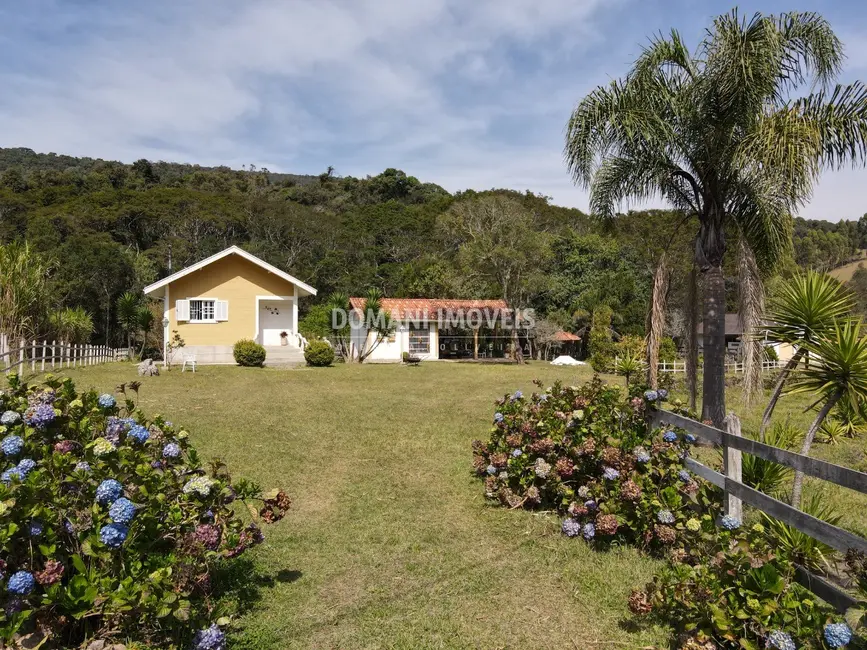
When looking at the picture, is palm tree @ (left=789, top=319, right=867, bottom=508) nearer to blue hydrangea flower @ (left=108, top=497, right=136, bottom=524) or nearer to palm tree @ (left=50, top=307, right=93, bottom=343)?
blue hydrangea flower @ (left=108, top=497, right=136, bottom=524)

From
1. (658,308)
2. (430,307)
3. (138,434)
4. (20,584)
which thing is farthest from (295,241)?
(20,584)

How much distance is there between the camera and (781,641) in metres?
2.46

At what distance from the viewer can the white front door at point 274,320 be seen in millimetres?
24594

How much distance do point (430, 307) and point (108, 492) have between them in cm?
2830

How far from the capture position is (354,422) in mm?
9805

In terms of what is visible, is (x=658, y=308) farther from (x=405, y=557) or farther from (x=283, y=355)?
(x=283, y=355)

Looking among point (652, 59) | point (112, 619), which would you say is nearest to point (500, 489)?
point (112, 619)

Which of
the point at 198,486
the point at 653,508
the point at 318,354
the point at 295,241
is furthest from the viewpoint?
the point at 295,241

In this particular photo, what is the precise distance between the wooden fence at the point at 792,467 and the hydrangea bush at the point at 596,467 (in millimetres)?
205

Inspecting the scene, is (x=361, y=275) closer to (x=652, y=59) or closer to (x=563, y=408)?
(x=652, y=59)

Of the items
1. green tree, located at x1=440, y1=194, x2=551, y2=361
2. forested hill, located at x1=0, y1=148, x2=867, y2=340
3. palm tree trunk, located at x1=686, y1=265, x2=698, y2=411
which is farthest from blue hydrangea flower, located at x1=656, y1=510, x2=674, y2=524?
forested hill, located at x1=0, y1=148, x2=867, y2=340

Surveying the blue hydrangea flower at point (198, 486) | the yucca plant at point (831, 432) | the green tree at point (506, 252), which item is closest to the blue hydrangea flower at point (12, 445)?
the blue hydrangea flower at point (198, 486)

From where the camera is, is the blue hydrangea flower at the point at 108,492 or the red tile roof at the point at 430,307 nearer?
the blue hydrangea flower at the point at 108,492

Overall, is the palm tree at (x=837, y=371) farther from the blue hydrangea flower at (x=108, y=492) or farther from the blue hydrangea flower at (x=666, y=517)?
the blue hydrangea flower at (x=108, y=492)
